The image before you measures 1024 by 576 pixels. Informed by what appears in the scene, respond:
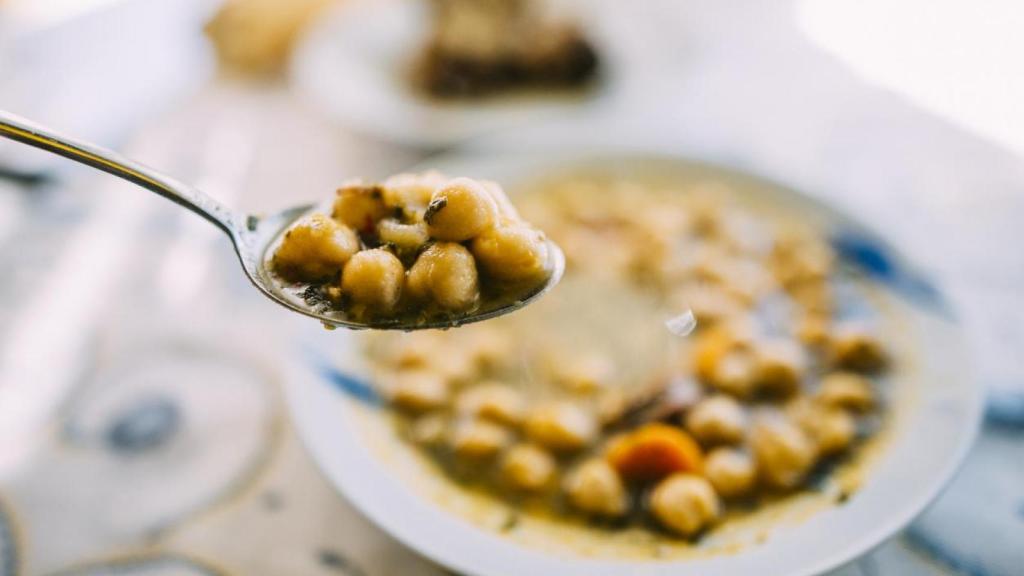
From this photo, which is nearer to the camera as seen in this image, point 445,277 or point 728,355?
point 445,277

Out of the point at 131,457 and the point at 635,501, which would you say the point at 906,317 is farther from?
the point at 131,457

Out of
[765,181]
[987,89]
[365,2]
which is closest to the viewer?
[765,181]

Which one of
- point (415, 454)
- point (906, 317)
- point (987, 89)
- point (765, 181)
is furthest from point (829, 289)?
point (987, 89)

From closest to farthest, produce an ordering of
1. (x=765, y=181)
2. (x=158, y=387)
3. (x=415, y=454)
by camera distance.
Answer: (x=415, y=454) < (x=158, y=387) < (x=765, y=181)

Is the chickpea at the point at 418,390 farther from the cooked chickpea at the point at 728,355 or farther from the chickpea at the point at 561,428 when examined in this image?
the cooked chickpea at the point at 728,355

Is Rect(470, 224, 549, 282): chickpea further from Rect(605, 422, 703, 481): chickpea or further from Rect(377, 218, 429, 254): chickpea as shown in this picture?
Rect(605, 422, 703, 481): chickpea

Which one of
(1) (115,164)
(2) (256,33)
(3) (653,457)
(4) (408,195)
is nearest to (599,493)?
(3) (653,457)

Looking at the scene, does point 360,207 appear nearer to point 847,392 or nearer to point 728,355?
point 728,355

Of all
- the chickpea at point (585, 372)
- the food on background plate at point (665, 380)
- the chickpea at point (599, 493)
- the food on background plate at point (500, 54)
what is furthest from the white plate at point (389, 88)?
the chickpea at point (599, 493)
